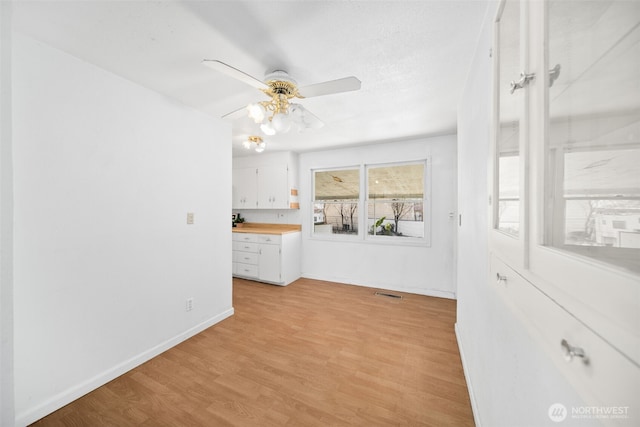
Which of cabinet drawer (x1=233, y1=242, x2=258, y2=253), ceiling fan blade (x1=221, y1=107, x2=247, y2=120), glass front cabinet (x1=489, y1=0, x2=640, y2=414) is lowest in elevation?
cabinet drawer (x1=233, y1=242, x2=258, y2=253)

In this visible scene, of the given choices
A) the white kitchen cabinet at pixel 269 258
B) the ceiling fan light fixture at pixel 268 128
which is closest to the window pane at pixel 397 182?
the white kitchen cabinet at pixel 269 258

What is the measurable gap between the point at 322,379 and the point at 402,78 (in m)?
2.42

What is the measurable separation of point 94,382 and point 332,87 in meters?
2.64

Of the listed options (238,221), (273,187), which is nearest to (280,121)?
(273,187)

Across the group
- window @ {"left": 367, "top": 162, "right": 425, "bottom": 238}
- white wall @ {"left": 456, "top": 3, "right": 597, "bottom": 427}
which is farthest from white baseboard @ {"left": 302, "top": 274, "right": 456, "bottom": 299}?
white wall @ {"left": 456, "top": 3, "right": 597, "bottom": 427}

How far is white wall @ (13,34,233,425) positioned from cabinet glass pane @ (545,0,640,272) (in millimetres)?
2425

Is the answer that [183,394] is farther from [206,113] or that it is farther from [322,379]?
[206,113]

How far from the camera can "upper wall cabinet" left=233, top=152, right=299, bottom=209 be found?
14.0ft

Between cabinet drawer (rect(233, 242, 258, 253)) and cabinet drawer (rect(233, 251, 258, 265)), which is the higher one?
cabinet drawer (rect(233, 242, 258, 253))

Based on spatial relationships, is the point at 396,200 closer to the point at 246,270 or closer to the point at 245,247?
the point at 245,247

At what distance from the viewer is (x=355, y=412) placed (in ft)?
4.97

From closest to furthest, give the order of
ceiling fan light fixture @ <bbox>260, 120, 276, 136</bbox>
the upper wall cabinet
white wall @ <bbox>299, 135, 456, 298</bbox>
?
ceiling fan light fixture @ <bbox>260, 120, 276, 136</bbox> → white wall @ <bbox>299, 135, 456, 298</bbox> → the upper wall cabinet

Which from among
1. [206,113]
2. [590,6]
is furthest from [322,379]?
[206,113]

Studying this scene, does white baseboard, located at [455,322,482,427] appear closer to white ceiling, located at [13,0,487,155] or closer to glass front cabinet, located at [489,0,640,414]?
glass front cabinet, located at [489,0,640,414]
